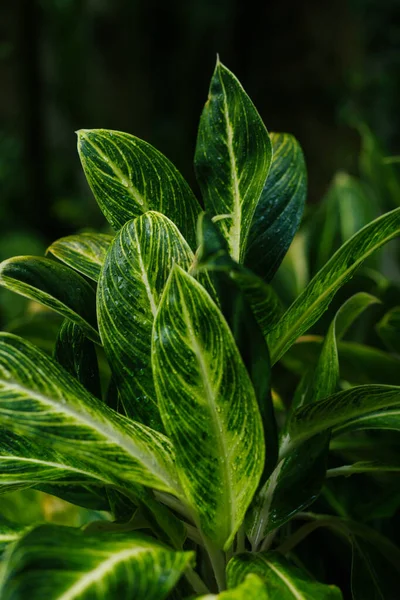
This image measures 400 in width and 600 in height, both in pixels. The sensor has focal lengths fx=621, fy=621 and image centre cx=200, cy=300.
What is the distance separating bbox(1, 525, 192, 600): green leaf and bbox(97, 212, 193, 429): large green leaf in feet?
0.43

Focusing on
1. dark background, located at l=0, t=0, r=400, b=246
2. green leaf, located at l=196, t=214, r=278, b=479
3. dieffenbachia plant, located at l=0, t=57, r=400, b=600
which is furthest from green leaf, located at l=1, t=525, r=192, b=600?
dark background, located at l=0, t=0, r=400, b=246

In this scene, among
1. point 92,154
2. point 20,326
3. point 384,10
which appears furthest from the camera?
point 384,10

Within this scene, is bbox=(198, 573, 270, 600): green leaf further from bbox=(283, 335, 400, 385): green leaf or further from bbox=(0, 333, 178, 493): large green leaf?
bbox=(283, 335, 400, 385): green leaf

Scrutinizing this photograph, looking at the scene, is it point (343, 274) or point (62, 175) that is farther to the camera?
point (62, 175)

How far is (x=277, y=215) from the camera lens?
0.63 meters

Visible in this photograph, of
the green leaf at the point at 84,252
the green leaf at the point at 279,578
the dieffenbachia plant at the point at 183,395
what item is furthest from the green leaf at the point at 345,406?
the green leaf at the point at 84,252

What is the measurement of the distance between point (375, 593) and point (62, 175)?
423 centimetres

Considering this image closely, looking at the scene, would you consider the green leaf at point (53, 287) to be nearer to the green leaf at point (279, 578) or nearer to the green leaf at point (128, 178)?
the green leaf at point (128, 178)

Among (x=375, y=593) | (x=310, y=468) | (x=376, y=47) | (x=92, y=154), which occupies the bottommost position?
(x=375, y=593)

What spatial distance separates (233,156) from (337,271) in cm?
16

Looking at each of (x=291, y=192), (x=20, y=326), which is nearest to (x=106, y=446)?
(x=291, y=192)

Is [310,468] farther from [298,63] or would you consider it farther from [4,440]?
[298,63]

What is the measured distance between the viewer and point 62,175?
4.50 meters

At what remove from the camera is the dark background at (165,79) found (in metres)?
3.11
